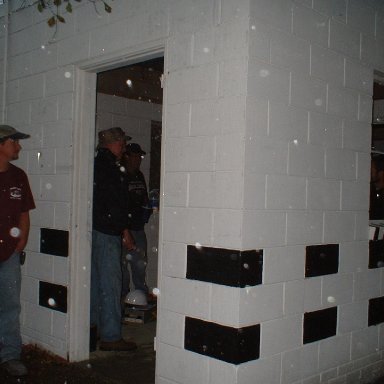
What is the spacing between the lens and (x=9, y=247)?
3.55 metres

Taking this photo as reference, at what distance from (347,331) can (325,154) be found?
1250mm

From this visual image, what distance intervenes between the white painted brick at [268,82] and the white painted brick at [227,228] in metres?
0.67

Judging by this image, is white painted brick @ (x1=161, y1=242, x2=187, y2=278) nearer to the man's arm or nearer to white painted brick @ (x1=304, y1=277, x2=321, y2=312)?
white painted brick @ (x1=304, y1=277, x2=321, y2=312)

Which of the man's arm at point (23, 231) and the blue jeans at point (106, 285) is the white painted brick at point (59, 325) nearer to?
the blue jeans at point (106, 285)

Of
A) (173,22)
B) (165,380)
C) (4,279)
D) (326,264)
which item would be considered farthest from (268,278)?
(4,279)

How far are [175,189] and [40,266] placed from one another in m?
1.66

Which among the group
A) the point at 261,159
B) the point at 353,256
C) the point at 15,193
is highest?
the point at 261,159

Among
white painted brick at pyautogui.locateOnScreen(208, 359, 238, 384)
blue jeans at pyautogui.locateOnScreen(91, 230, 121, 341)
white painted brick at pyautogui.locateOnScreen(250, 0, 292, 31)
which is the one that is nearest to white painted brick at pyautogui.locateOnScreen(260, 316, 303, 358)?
white painted brick at pyautogui.locateOnScreen(208, 359, 238, 384)

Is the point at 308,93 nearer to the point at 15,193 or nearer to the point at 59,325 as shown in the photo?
the point at 15,193

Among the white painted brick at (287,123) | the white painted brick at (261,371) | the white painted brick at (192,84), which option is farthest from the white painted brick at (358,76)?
the white painted brick at (261,371)

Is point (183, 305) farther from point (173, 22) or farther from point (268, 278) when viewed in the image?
point (173, 22)

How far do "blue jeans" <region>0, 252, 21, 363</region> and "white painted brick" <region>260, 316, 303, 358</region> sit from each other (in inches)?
74.5

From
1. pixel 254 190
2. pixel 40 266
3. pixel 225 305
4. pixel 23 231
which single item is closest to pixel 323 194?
pixel 254 190

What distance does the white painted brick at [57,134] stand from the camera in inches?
146
